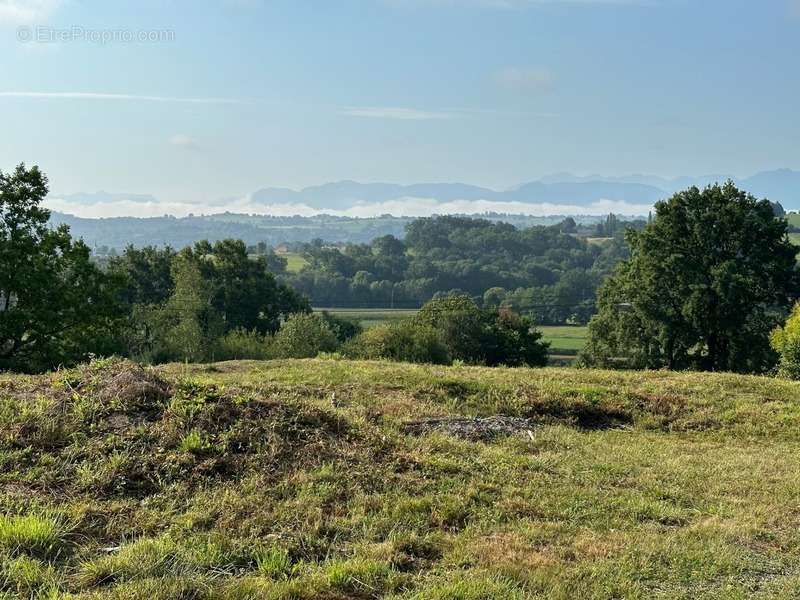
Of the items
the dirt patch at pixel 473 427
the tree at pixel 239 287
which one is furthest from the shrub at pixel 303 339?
the dirt patch at pixel 473 427

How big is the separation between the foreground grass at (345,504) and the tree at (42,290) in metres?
13.7

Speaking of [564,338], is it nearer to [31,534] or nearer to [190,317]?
[190,317]

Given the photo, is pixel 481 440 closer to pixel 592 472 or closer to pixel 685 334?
pixel 592 472

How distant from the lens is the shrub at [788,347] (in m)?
29.8

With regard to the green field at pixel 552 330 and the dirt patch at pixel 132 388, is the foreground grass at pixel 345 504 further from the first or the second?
the green field at pixel 552 330

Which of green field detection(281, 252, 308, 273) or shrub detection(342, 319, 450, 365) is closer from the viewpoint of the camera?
shrub detection(342, 319, 450, 365)

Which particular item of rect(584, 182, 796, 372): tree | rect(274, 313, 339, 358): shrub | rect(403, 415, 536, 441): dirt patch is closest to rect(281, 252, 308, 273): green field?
rect(274, 313, 339, 358): shrub

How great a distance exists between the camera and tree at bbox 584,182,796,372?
3094 centimetres

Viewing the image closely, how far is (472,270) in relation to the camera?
128m

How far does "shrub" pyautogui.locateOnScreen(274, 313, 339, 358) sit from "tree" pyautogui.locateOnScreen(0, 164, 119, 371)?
1326 centimetres

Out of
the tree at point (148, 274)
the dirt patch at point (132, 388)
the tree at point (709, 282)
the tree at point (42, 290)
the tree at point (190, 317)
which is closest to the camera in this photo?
the dirt patch at point (132, 388)

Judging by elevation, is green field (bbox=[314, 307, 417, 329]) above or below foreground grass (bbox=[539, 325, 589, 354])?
above

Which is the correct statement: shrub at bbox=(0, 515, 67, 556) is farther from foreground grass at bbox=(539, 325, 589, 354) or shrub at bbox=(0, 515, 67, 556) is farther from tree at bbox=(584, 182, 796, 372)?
foreground grass at bbox=(539, 325, 589, 354)

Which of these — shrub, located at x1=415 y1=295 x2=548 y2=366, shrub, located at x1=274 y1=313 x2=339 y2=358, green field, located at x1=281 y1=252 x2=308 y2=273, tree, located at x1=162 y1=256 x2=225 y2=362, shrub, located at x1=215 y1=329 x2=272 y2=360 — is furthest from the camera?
green field, located at x1=281 y1=252 x2=308 y2=273
